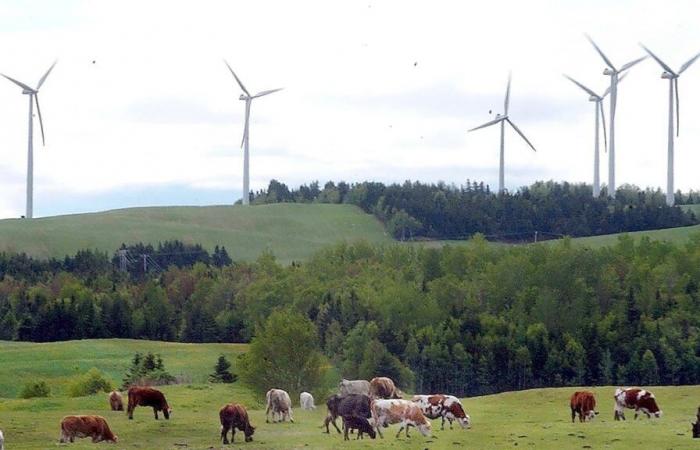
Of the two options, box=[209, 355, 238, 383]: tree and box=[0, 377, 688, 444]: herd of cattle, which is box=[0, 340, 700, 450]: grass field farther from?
box=[209, 355, 238, 383]: tree

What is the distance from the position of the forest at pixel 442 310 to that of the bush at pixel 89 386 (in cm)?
906

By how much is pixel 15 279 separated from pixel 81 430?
11137 centimetres

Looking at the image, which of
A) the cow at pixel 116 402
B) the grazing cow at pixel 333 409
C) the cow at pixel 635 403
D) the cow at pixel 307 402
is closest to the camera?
the grazing cow at pixel 333 409

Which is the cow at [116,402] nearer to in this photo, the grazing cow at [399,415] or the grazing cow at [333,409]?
the grazing cow at [333,409]

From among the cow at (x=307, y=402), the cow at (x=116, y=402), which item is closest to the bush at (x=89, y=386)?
the cow at (x=307, y=402)

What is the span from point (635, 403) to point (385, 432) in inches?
361

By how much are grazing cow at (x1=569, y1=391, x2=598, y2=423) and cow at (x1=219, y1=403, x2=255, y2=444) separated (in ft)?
35.4

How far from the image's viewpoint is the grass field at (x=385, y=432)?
3850 cm

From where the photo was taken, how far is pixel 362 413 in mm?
41656

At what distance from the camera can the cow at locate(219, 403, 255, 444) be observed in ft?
131

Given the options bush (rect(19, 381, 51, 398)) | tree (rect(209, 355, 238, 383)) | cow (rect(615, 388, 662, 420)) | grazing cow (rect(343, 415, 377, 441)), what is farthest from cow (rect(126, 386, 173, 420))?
tree (rect(209, 355, 238, 383))

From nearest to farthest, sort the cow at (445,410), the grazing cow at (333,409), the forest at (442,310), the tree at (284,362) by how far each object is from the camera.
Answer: the grazing cow at (333,409), the cow at (445,410), the tree at (284,362), the forest at (442,310)

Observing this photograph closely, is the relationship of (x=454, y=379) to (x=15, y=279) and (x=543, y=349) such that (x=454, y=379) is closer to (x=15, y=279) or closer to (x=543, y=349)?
(x=543, y=349)

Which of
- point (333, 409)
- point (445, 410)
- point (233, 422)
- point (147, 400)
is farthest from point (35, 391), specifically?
point (233, 422)
